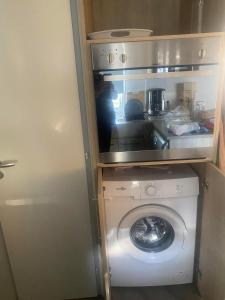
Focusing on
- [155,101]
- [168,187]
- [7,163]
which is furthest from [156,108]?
[7,163]

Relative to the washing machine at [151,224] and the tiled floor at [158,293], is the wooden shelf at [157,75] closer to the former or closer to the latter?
the washing machine at [151,224]

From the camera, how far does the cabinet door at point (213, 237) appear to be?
1096 mm

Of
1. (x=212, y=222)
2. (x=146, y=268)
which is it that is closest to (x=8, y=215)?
(x=146, y=268)

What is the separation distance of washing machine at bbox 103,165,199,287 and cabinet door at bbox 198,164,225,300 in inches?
2.5

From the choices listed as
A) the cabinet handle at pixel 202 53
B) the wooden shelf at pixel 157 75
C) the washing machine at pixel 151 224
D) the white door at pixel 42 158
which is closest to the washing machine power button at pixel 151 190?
the washing machine at pixel 151 224

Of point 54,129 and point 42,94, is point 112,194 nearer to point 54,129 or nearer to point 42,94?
point 54,129

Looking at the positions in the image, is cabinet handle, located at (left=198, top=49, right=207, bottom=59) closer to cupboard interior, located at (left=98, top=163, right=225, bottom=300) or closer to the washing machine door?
cupboard interior, located at (left=98, top=163, right=225, bottom=300)

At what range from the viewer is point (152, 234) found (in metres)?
1.49

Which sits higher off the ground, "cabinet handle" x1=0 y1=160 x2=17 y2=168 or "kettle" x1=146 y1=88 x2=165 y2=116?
"kettle" x1=146 y1=88 x2=165 y2=116

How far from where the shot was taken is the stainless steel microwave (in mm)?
1040

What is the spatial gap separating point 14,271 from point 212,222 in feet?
4.15

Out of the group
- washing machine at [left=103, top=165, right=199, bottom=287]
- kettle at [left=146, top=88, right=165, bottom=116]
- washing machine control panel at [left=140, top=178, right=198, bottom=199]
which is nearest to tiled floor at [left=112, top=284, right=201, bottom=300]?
washing machine at [left=103, top=165, right=199, bottom=287]

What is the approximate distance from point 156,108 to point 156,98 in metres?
0.06

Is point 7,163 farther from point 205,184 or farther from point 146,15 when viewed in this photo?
point 146,15
